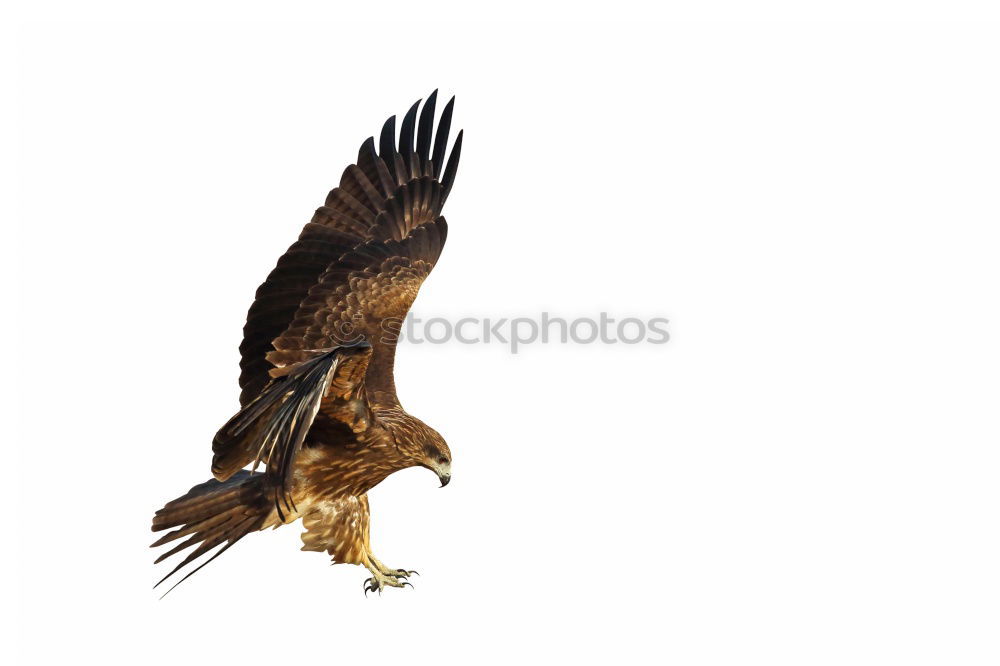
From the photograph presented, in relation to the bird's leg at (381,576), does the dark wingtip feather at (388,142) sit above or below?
above

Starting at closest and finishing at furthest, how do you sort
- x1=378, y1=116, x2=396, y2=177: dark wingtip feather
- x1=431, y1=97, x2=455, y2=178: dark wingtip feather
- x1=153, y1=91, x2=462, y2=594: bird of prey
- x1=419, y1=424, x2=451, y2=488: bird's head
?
x1=153, y1=91, x2=462, y2=594: bird of prey → x1=419, y1=424, x2=451, y2=488: bird's head → x1=431, y1=97, x2=455, y2=178: dark wingtip feather → x1=378, y1=116, x2=396, y2=177: dark wingtip feather

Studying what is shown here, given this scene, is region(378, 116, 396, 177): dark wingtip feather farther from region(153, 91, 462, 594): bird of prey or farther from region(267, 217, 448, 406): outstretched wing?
region(267, 217, 448, 406): outstretched wing

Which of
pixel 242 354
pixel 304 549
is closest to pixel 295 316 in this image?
pixel 242 354

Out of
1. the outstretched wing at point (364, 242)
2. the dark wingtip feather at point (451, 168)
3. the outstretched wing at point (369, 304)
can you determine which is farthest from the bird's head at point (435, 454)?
the dark wingtip feather at point (451, 168)

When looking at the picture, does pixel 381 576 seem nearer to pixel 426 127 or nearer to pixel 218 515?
pixel 218 515

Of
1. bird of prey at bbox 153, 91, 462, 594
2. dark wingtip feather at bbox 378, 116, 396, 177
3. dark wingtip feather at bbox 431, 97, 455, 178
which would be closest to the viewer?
bird of prey at bbox 153, 91, 462, 594

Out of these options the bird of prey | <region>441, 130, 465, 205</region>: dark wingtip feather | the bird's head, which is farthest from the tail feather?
<region>441, 130, 465, 205</region>: dark wingtip feather

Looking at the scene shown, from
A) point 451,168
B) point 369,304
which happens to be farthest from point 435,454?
point 451,168

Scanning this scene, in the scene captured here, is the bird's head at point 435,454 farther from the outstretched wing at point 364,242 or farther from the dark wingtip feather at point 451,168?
the dark wingtip feather at point 451,168
